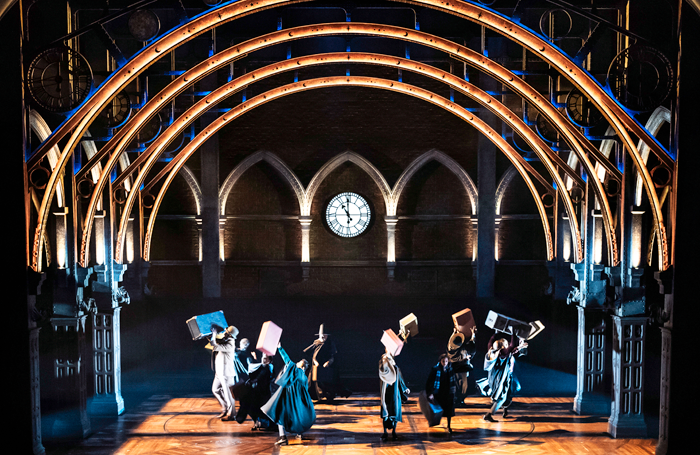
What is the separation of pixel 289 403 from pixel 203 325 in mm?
2609

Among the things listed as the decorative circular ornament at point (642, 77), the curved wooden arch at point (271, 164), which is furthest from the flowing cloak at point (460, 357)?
the curved wooden arch at point (271, 164)

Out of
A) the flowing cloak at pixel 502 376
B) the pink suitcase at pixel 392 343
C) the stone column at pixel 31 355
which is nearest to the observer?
the stone column at pixel 31 355

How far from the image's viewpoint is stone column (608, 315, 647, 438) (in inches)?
395

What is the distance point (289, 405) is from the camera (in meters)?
10.0

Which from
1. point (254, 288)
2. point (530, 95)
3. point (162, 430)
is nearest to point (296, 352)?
point (254, 288)

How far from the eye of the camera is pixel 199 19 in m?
8.46

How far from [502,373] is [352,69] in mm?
8125

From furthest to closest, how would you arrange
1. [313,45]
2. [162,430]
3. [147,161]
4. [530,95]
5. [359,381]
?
[313,45]
[359,381]
[147,161]
[162,430]
[530,95]

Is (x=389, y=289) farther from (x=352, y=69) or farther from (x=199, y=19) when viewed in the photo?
(x=199, y=19)

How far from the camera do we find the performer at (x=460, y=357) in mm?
11922

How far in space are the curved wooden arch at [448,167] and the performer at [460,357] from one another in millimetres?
4394

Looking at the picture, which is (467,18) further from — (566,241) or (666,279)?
(566,241)

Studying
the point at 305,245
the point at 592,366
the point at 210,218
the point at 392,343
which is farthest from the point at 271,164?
the point at 592,366

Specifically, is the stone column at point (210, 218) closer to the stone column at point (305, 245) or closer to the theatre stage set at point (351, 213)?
the theatre stage set at point (351, 213)
